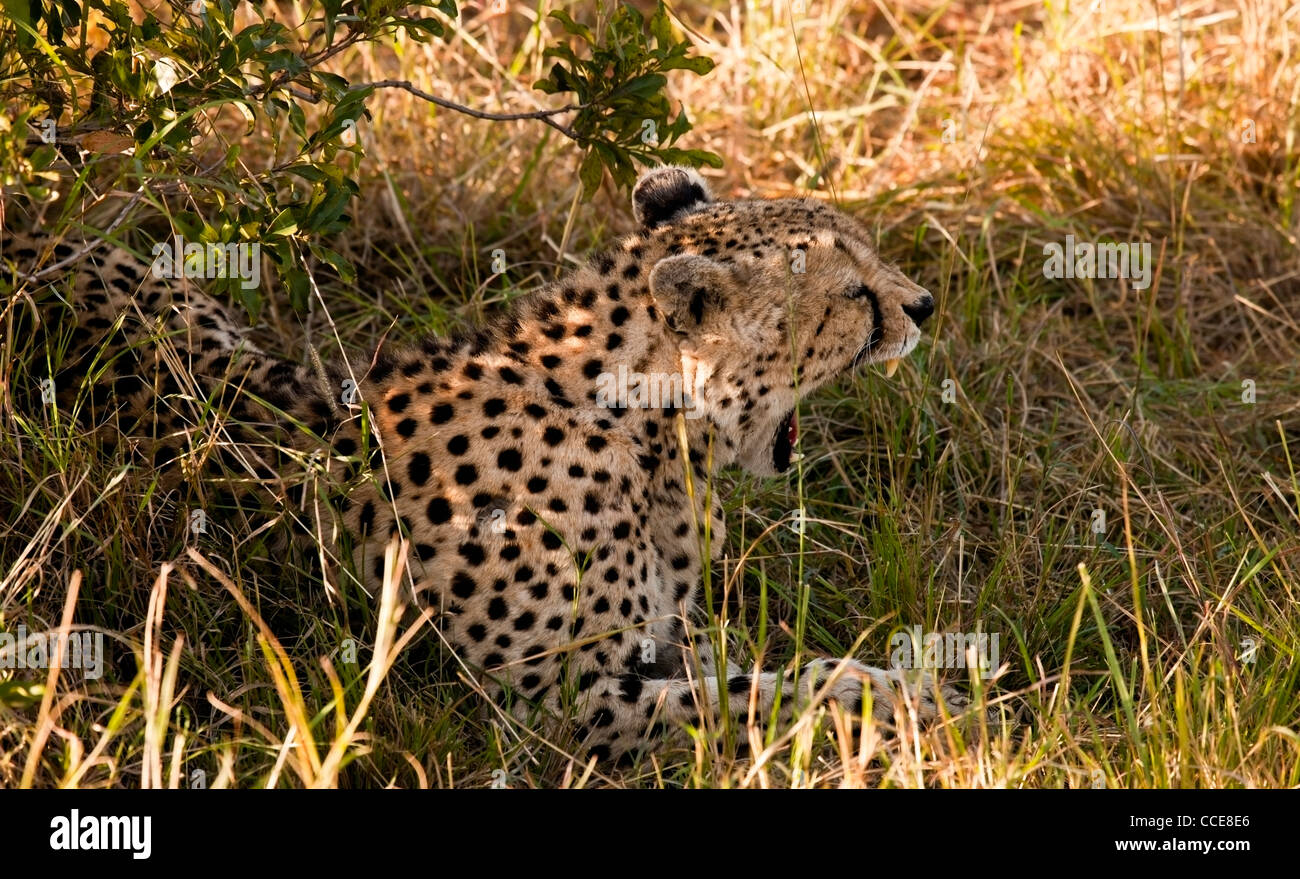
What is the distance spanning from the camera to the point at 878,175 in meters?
6.15

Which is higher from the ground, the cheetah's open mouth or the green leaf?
the green leaf

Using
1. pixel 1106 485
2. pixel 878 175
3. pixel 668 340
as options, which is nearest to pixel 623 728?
pixel 668 340

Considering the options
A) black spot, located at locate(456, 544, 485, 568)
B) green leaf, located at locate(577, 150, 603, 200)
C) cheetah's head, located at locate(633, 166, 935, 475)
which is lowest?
black spot, located at locate(456, 544, 485, 568)

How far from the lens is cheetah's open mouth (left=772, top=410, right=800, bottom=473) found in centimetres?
414

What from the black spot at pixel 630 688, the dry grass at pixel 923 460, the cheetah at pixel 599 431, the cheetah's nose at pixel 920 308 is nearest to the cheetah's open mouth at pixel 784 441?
the cheetah at pixel 599 431

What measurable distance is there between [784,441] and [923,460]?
91 cm

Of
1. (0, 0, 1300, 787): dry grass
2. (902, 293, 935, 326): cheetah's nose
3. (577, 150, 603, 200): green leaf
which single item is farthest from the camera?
(577, 150, 603, 200): green leaf

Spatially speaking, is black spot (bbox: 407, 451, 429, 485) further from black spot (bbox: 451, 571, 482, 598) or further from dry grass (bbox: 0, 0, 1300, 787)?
dry grass (bbox: 0, 0, 1300, 787)

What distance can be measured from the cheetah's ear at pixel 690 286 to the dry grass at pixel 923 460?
0.52 metres

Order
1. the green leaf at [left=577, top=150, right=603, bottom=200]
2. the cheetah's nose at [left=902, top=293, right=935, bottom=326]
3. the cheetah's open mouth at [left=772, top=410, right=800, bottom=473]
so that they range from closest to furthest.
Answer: the cheetah's nose at [left=902, top=293, right=935, bottom=326]
the cheetah's open mouth at [left=772, top=410, right=800, bottom=473]
the green leaf at [left=577, top=150, right=603, bottom=200]

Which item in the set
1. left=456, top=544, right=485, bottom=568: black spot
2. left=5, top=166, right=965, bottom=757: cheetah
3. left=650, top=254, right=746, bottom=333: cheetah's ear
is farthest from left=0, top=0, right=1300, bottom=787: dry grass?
left=650, top=254, right=746, bottom=333: cheetah's ear

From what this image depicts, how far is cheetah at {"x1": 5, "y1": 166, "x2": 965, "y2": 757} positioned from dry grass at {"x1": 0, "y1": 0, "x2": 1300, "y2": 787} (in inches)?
5.6
